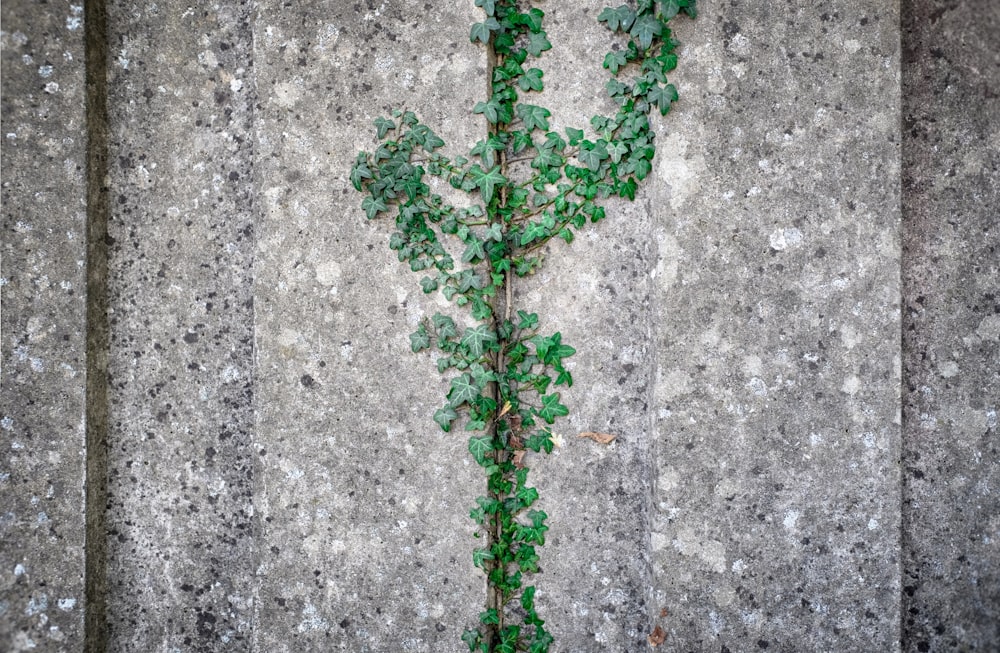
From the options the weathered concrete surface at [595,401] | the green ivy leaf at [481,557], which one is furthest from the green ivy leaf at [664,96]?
the green ivy leaf at [481,557]

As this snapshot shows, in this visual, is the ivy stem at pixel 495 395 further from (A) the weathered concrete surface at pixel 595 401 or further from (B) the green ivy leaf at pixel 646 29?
(B) the green ivy leaf at pixel 646 29

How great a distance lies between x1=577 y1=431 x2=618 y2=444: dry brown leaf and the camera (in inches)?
94.9

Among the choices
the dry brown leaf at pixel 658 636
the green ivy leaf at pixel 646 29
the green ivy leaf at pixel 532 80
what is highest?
the green ivy leaf at pixel 646 29

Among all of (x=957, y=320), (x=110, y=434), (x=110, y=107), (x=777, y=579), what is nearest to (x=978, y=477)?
(x=957, y=320)

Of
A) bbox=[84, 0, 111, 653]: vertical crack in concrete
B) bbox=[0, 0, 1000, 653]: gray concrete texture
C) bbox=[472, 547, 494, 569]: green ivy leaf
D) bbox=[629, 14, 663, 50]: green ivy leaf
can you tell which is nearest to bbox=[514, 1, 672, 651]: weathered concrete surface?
bbox=[0, 0, 1000, 653]: gray concrete texture

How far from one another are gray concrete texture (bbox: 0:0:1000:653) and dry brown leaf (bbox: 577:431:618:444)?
0.04 meters

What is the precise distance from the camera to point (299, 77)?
2422 mm

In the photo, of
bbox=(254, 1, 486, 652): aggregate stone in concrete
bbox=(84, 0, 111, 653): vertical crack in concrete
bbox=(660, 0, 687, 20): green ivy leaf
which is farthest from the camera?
bbox=(84, 0, 111, 653): vertical crack in concrete

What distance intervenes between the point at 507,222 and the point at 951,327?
1809 millimetres

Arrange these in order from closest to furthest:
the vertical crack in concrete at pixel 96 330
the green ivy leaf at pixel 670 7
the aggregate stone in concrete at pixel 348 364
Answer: the green ivy leaf at pixel 670 7 → the aggregate stone in concrete at pixel 348 364 → the vertical crack in concrete at pixel 96 330

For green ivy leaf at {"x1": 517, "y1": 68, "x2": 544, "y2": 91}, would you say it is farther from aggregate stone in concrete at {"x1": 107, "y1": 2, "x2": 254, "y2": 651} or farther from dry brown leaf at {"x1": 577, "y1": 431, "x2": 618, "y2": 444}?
dry brown leaf at {"x1": 577, "y1": 431, "x2": 618, "y2": 444}

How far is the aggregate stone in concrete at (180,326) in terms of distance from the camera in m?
2.59

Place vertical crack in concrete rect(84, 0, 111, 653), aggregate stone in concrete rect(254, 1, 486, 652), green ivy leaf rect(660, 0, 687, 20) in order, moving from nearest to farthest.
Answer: green ivy leaf rect(660, 0, 687, 20), aggregate stone in concrete rect(254, 1, 486, 652), vertical crack in concrete rect(84, 0, 111, 653)

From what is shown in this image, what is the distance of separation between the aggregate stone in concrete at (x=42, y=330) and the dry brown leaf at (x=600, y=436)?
2.01 meters
